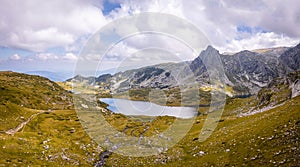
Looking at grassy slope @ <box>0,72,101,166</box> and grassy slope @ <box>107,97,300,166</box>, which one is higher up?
grassy slope @ <box>107,97,300,166</box>

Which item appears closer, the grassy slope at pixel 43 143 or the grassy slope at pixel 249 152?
the grassy slope at pixel 249 152

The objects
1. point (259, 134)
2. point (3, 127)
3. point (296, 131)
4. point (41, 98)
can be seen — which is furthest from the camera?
point (41, 98)

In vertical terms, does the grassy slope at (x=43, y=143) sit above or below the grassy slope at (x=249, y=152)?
below

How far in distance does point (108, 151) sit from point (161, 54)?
49.9 m

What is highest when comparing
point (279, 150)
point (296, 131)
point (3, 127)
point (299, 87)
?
point (299, 87)

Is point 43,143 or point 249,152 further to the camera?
point 43,143

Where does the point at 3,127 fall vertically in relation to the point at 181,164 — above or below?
below

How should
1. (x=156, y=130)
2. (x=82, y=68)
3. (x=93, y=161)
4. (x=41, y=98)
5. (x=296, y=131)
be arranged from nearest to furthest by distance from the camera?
1. (x=82, y=68)
2. (x=296, y=131)
3. (x=93, y=161)
4. (x=156, y=130)
5. (x=41, y=98)

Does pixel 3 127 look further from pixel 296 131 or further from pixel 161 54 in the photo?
pixel 296 131

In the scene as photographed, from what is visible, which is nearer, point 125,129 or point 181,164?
point 181,164

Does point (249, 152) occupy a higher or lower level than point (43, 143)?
higher

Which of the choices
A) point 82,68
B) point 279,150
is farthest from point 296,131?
point 82,68

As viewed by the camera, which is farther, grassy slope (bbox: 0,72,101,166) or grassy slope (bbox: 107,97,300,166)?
grassy slope (bbox: 0,72,101,166)

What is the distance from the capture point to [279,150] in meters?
34.0
